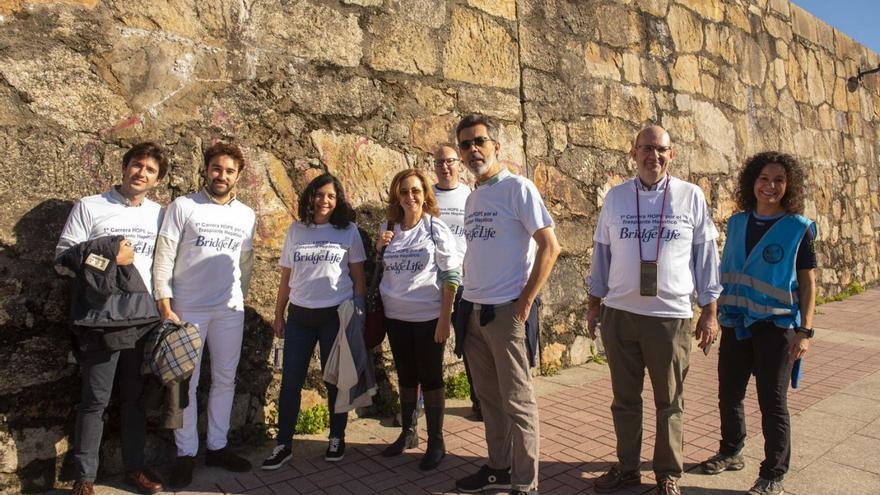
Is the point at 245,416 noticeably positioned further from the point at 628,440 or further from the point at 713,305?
the point at 713,305

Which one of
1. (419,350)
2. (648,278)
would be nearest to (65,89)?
(419,350)

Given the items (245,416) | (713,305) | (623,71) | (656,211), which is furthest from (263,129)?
(623,71)

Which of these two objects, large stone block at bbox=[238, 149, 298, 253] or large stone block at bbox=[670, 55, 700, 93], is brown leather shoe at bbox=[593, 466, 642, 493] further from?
large stone block at bbox=[670, 55, 700, 93]

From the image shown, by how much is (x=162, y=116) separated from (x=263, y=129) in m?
0.54

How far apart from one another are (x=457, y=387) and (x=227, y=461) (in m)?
1.68

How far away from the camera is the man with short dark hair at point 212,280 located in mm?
2949

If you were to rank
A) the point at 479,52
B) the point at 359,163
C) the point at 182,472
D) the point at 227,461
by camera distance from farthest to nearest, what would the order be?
1. the point at 479,52
2. the point at 359,163
3. the point at 227,461
4. the point at 182,472

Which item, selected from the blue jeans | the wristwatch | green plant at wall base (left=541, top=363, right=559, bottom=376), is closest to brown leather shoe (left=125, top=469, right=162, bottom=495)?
the blue jeans

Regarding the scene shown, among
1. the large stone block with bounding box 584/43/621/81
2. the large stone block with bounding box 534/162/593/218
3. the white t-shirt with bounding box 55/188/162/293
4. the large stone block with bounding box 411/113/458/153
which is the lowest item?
the white t-shirt with bounding box 55/188/162/293

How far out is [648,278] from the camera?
8.88 ft

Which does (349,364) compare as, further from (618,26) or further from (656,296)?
(618,26)

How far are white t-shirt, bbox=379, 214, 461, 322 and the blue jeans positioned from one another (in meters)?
0.33

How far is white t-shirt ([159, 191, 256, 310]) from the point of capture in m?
2.98

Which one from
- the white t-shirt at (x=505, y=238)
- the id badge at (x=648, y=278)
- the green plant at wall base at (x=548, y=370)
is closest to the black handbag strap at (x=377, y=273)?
the white t-shirt at (x=505, y=238)
